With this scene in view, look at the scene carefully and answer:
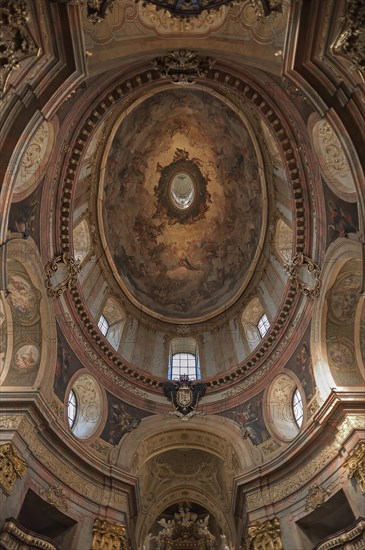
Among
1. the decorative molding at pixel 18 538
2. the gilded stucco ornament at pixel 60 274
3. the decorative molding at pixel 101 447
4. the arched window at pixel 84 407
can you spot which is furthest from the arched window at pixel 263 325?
the decorative molding at pixel 18 538

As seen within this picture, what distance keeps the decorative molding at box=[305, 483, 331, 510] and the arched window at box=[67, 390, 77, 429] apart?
836 centimetres

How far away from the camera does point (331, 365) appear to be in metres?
16.3

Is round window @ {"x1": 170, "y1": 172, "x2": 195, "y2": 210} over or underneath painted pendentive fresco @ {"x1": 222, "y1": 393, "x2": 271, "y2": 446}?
over

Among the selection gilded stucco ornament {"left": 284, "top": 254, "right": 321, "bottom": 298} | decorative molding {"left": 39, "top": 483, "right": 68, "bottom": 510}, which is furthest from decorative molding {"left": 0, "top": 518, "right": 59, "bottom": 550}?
gilded stucco ornament {"left": 284, "top": 254, "right": 321, "bottom": 298}

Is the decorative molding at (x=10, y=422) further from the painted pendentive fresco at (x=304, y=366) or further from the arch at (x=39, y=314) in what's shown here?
the painted pendentive fresco at (x=304, y=366)

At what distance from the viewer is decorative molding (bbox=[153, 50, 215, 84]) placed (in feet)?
44.9

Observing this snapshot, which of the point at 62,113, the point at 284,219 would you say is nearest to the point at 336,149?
the point at 284,219

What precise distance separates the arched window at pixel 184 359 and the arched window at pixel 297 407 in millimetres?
5184

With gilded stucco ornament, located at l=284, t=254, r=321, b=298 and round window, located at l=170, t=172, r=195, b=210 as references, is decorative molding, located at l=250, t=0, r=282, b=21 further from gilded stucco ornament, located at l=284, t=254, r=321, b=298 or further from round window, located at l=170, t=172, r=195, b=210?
round window, located at l=170, t=172, r=195, b=210

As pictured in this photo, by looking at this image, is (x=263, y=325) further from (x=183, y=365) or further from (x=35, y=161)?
(x=35, y=161)

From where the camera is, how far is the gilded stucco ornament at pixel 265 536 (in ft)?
48.9

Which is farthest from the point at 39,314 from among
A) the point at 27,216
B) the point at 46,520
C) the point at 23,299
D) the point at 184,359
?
the point at 184,359

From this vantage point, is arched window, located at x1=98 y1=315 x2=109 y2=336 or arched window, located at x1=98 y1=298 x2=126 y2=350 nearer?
arched window, located at x1=98 y1=315 x2=109 y2=336

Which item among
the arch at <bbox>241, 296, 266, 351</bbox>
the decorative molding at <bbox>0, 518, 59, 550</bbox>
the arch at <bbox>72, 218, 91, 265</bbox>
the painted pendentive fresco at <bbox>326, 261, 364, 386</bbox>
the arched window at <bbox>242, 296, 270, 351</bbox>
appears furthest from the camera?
the arch at <bbox>241, 296, 266, 351</bbox>
